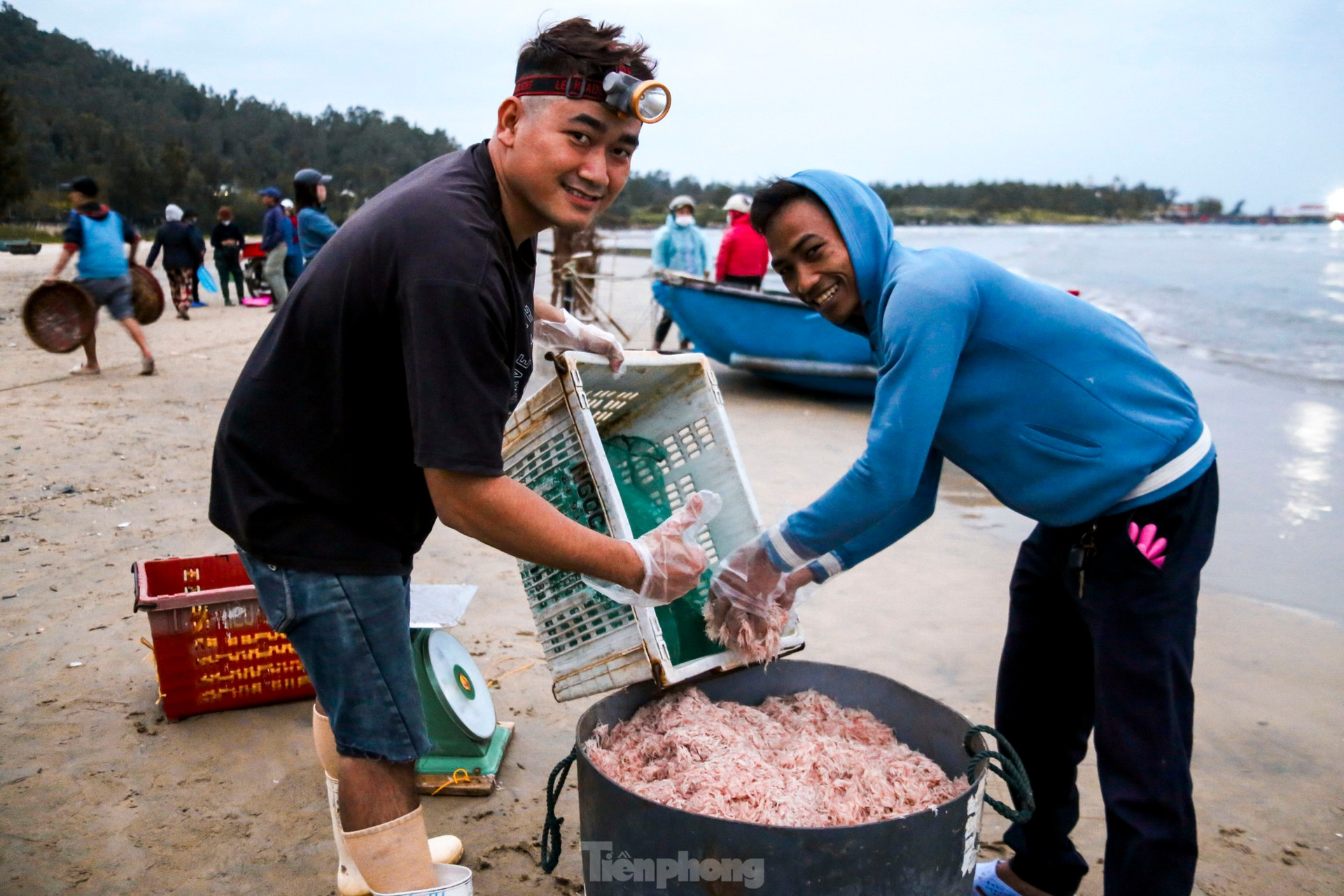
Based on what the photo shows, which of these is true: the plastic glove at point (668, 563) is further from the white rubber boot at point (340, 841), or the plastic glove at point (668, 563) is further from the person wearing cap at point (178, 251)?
the person wearing cap at point (178, 251)

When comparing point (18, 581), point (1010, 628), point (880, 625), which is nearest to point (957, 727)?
point (1010, 628)

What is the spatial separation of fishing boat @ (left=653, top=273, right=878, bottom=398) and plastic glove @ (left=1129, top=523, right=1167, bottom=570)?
729 cm

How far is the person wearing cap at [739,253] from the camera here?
10.5 m

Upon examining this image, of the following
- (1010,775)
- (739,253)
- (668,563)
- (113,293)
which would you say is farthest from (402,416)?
(739,253)

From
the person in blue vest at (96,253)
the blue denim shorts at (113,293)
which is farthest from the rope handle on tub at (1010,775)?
the blue denim shorts at (113,293)

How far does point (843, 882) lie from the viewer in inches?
64.5

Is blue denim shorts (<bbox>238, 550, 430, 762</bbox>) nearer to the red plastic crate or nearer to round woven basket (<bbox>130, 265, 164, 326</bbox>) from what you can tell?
the red plastic crate

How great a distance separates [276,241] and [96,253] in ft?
13.7

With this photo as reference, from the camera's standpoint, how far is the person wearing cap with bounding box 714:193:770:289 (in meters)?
10.5

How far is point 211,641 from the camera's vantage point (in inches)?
120

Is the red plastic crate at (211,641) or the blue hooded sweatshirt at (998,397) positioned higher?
the blue hooded sweatshirt at (998,397)

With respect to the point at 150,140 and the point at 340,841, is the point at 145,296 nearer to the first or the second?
the point at 340,841

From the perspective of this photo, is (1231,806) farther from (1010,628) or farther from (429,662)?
(429,662)

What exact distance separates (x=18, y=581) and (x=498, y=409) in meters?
3.70
